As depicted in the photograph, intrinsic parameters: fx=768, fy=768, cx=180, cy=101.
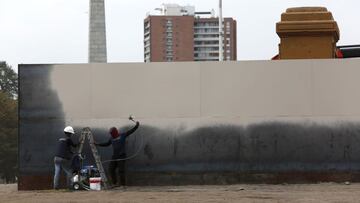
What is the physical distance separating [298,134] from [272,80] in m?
1.51

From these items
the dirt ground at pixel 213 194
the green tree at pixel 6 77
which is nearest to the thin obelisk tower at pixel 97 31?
the dirt ground at pixel 213 194

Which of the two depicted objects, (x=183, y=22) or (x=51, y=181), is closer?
(x=51, y=181)

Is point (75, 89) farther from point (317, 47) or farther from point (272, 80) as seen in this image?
point (317, 47)

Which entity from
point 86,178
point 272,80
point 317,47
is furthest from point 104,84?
point 317,47

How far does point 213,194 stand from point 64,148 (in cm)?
475

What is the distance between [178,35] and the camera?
11556 cm

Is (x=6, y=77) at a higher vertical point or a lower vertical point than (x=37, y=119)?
higher

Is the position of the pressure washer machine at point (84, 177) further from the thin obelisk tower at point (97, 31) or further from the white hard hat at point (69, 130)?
the thin obelisk tower at point (97, 31)

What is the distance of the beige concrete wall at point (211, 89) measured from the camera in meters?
19.2

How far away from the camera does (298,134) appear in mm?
19203

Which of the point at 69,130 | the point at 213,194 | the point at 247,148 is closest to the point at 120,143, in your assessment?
the point at 69,130

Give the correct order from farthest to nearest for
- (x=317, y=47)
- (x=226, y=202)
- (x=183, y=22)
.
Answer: (x=183, y=22)
(x=317, y=47)
(x=226, y=202)

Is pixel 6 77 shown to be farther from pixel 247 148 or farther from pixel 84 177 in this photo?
pixel 247 148

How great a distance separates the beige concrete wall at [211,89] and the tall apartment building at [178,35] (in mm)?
89681
